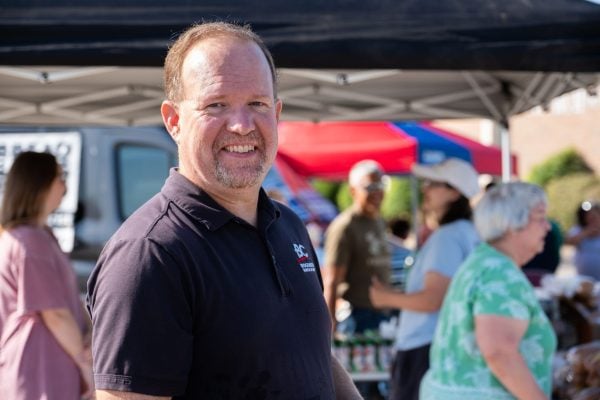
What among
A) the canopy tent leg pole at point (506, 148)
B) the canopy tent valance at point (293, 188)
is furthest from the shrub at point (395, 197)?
the canopy tent leg pole at point (506, 148)

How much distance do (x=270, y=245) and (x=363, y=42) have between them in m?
1.30

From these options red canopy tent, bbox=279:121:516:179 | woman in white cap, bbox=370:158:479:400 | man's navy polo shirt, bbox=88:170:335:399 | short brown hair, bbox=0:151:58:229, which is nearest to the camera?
man's navy polo shirt, bbox=88:170:335:399

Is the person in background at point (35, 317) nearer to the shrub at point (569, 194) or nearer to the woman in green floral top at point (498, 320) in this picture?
the woman in green floral top at point (498, 320)

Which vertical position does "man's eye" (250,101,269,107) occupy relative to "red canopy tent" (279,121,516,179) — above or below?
below

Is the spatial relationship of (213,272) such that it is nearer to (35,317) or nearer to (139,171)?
(35,317)

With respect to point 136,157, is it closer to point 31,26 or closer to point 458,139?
point 458,139

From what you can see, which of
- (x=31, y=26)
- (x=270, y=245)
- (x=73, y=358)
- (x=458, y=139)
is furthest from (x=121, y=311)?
(x=458, y=139)

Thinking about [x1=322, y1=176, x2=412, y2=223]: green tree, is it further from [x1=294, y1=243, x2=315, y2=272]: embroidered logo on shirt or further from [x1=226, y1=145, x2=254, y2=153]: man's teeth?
[x1=226, y1=145, x2=254, y2=153]: man's teeth

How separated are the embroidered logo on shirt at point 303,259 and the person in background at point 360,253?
3.87 meters

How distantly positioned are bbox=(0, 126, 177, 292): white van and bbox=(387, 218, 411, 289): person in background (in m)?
2.57

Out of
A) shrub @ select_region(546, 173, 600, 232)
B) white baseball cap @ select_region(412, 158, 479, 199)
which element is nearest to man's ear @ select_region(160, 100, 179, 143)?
white baseball cap @ select_region(412, 158, 479, 199)

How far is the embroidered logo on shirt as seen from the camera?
1874 mm

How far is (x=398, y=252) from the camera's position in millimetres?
10227

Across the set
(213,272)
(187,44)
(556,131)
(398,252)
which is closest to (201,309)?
(213,272)
